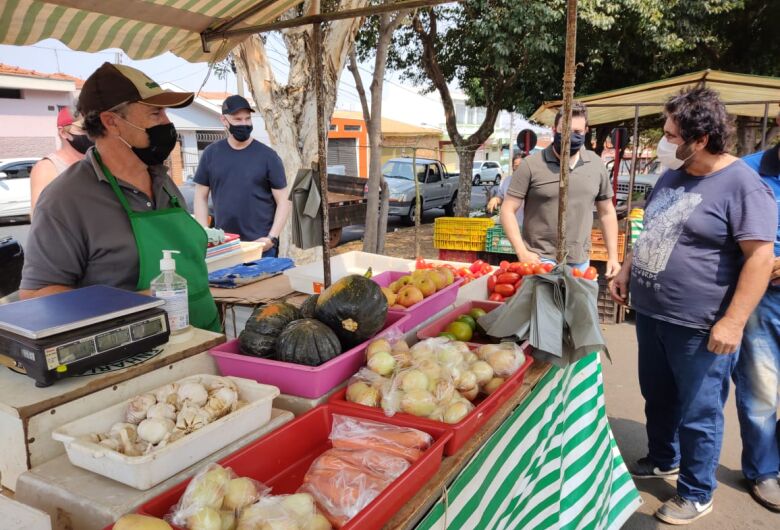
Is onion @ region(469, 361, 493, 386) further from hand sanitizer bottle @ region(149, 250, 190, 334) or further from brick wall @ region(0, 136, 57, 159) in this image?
brick wall @ region(0, 136, 57, 159)

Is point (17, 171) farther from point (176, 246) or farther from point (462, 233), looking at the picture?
point (176, 246)

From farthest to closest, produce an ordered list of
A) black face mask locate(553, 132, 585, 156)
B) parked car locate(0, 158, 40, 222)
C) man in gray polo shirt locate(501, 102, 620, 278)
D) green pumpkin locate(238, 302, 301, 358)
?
parked car locate(0, 158, 40, 222) → man in gray polo shirt locate(501, 102, 620, 278) → black face mask locate(553, 132, 585, 156) → green pumpkin locate(238, 302, 301, 358)

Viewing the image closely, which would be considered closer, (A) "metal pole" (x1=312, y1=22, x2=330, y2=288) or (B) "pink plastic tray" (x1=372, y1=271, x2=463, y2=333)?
(B) "pink plastic tray" (x1=372, y1=271, x2=463, y2=333)

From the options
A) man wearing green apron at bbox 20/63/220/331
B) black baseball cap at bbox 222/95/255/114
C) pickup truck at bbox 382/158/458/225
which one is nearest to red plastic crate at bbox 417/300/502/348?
man wearing green apron at bbox 20/63/220/331

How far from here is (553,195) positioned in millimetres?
3848

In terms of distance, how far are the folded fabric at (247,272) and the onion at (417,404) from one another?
6.83ft

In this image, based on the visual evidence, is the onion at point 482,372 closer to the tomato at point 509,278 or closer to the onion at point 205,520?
the onion at point 205,520

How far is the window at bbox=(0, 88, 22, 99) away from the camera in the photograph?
23489mm

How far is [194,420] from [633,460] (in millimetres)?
3258

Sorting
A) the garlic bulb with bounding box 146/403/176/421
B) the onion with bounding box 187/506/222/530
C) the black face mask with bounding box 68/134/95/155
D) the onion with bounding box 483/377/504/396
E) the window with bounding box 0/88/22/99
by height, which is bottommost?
the onion with bounding box 483/377/504/396

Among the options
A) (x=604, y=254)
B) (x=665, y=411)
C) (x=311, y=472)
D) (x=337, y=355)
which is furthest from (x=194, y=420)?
(x=604, y=254)

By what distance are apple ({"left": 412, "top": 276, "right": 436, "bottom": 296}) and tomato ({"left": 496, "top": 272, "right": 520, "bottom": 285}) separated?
685 millimetres

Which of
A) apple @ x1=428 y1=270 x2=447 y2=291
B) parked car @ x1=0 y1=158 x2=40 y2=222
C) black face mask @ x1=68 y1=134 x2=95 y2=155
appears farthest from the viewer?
parked car @ x1=0 y1=158 x2=40 y2=222

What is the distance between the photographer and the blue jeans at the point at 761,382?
298cm
